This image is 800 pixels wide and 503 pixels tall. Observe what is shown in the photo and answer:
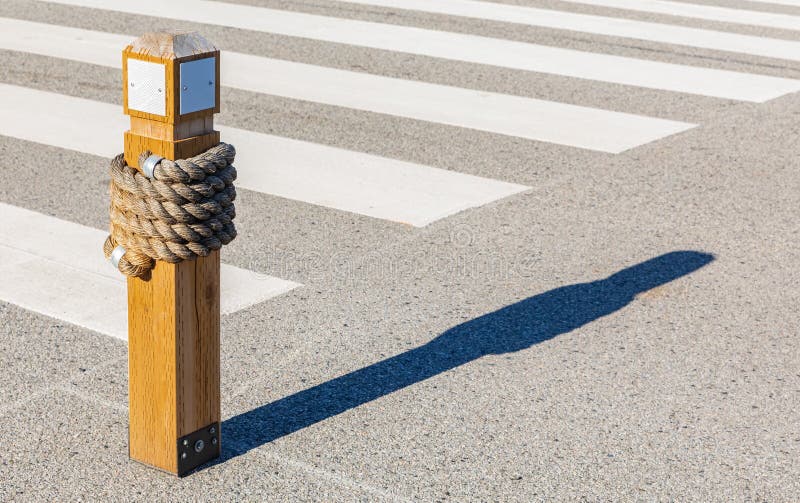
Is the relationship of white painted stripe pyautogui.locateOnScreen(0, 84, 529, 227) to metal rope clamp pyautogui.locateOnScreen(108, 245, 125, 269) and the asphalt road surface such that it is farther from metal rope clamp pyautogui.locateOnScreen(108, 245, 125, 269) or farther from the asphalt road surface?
metal rope clamp pyautogui.locateOnScreen(108, 245, 125, 269)

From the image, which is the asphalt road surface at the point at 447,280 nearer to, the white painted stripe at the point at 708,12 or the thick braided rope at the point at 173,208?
the thick braided rope at the point at 173,208

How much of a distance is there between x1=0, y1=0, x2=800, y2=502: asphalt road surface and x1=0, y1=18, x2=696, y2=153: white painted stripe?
0.03m

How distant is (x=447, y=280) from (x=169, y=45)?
2087 mm

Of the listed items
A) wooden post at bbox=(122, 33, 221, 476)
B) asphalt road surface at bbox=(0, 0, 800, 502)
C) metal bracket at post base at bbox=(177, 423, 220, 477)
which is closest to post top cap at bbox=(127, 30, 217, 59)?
wooden post at bbox=(122, 33, 221, 476)

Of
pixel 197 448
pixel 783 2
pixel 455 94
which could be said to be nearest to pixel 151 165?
pixel 197 448

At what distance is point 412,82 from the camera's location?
807 cm

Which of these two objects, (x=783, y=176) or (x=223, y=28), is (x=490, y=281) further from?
(x=223, y=28)

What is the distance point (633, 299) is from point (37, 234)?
260cm

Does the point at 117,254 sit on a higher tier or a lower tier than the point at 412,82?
higher

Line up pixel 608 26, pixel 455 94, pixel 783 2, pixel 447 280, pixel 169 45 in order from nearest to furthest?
pixel 169 45, pixel 447 280, pixel 455 94, pixel 608 26, pixel 783 2

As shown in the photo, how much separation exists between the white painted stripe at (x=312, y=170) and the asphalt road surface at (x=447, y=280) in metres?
0.02

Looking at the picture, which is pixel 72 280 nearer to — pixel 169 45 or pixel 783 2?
pixel 169 45

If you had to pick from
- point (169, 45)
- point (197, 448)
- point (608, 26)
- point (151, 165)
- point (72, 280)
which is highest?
point (169, 45)

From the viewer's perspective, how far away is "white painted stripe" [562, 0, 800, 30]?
34.9ft
